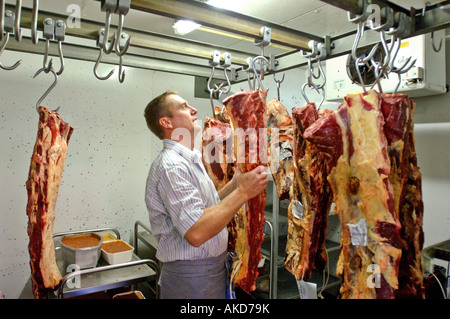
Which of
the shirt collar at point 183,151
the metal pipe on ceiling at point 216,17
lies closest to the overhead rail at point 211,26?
the metal pipe on ceiling at point 216,17

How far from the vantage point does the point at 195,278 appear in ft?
5.56

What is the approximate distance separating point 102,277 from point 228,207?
1.48 meters

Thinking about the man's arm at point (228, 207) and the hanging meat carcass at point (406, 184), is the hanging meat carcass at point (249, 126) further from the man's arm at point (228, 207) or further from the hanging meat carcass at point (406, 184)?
the hanging meat carcass at point (406, 184)

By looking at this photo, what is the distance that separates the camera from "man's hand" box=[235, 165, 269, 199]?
140 cm

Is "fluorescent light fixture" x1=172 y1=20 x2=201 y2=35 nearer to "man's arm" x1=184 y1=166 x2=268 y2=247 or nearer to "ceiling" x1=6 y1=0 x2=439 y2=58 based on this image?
"ceiling" x1=6 y1=0 x2=439 y2=58

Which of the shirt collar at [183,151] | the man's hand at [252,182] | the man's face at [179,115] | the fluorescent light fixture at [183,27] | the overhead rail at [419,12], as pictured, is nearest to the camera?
the overhead rail at [419,12]

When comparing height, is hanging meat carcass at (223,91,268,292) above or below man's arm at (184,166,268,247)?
above

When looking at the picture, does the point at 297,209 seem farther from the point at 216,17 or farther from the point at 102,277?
the point at 102,277

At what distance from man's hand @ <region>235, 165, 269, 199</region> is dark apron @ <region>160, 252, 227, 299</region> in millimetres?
529

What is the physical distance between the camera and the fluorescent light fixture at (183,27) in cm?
278

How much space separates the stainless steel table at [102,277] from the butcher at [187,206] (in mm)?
562

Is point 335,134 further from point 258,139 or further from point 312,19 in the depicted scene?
point 312,19

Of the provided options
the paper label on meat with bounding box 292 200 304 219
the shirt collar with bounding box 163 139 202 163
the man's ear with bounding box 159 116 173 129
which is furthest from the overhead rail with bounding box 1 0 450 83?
the paper label on meat with bounding box 292 200 304 219

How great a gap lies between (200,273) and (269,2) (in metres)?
1.99
